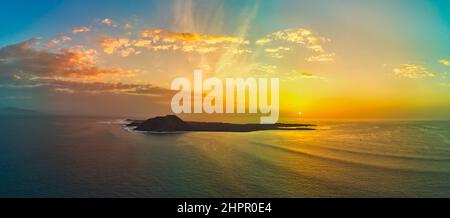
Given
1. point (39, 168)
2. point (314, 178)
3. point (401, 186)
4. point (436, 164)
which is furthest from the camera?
point (436, 164)

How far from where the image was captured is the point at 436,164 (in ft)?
46.6

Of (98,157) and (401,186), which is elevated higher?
(98,157)

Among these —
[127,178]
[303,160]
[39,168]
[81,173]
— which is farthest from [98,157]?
[303,160]

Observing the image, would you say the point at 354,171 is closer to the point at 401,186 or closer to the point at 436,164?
the point at 401,186

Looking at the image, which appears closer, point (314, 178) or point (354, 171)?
point (314, 178)

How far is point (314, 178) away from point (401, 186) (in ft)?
8.88

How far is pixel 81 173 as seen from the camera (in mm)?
10812

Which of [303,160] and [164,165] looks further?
[303,160]
